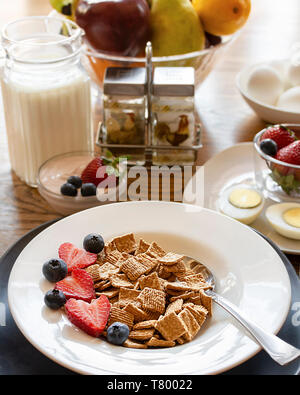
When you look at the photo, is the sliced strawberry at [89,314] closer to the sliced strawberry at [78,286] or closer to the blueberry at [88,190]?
the sliced strawberry at [78,286]

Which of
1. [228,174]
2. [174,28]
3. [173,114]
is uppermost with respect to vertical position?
[174,28]

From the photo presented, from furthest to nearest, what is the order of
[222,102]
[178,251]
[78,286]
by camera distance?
1. [222,102]
2. [178,251]
3. [78,286]

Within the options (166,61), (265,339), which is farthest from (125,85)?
(265,339)

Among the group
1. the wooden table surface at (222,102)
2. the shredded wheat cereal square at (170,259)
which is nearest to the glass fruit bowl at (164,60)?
the wooden table surface at (222,102)

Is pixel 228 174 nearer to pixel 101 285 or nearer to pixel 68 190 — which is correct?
pixel 68 190

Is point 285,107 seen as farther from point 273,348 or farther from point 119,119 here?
point 273,348

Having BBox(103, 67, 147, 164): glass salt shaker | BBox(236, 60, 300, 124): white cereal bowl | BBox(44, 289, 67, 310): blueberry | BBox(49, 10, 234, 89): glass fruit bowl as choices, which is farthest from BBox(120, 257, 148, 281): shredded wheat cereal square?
BBox(236, 60, 300, 124): white cereal bowl
